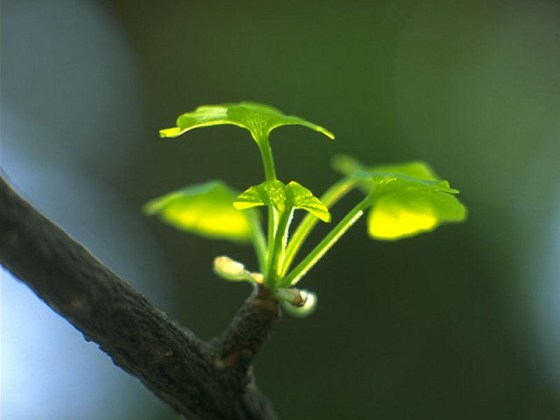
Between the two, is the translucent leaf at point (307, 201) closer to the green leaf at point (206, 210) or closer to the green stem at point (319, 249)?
the green stem at point (319, 249)

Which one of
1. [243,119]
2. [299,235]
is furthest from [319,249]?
[243,119]

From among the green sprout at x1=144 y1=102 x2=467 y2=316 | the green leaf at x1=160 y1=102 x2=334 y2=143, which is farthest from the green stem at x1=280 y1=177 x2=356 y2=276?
the green leaf at x1=160 y1=102 x2=334 y2=143

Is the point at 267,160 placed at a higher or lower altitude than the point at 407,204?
higher

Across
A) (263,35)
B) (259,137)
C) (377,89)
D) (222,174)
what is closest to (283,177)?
(222,174)

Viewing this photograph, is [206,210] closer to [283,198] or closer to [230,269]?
[230,269]

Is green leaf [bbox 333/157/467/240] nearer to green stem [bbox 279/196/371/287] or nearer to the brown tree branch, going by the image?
green stem [bbox 279/196/371/287]

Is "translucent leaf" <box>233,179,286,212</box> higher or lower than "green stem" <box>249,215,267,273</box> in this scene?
higher

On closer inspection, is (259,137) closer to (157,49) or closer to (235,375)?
(235,375)
